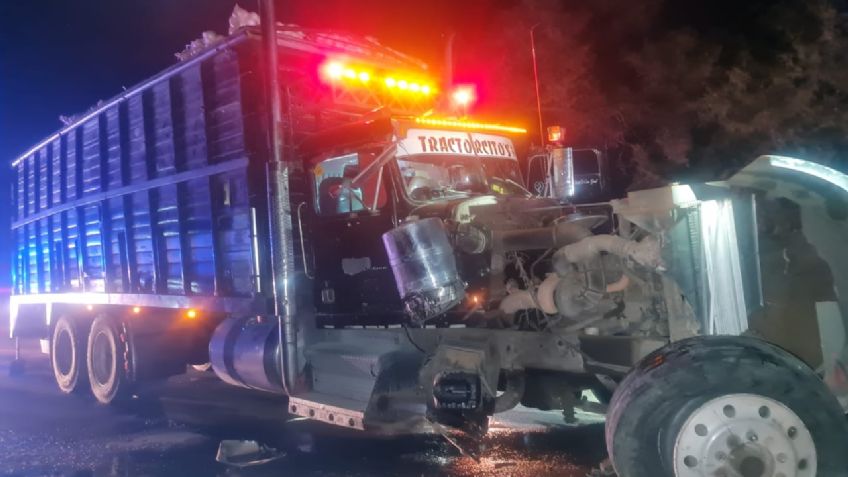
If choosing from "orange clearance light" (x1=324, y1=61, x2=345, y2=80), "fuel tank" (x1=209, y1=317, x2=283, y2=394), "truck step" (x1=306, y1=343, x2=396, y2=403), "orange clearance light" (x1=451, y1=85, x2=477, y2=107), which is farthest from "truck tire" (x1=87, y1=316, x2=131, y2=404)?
"orange clearance light" (x1=451, y1=85, x2=477, y2=107)

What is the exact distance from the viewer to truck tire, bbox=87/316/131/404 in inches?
306

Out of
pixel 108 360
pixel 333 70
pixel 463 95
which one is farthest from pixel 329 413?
pixel 108 360

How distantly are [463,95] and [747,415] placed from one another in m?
4.57

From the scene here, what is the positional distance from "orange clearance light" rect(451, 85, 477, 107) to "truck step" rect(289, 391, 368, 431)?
130 inches

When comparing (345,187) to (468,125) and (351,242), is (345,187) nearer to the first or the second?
(351,242)

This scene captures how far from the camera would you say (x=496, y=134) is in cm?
612

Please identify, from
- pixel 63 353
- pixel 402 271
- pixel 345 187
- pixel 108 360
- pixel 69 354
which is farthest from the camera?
pixel 63 353

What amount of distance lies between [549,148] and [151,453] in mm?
4352

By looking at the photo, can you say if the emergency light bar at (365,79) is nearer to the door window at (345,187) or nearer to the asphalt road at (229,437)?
the door window at (345,187)

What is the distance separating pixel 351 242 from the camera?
5516 mm

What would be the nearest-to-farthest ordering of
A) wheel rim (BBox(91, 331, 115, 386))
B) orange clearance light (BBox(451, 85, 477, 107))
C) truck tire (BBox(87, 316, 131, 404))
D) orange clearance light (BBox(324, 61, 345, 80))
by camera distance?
Answer: orange clearance light (BBox(324, 61, 345, 80)) → orange clearance light (BBox(451, 85, 477, 107)) → truck tire (BBox(87, 316, 131, 404)) → wheel rim (BBox(91, 331, 115, 386))

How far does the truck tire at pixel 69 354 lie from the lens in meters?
8.62

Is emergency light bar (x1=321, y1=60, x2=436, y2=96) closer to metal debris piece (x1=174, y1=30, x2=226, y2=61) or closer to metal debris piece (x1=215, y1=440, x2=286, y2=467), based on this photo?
metal debris piece (x1=174, y1=30, x2=226, y2=61)

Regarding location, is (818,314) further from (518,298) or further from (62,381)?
(62,381)
